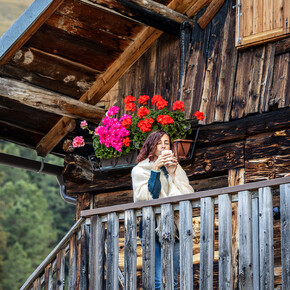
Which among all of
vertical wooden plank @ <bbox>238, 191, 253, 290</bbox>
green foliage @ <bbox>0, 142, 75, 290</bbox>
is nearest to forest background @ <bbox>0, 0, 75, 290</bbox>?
green foliage @ <bbox>0, 142, 75, 290</bbox>

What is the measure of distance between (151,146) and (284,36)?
2162mm

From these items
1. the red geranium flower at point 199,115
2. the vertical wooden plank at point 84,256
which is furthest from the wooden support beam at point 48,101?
the vertical wooden plank at point 84,256

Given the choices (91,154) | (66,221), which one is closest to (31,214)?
(66,221)

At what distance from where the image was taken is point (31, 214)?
32.5m

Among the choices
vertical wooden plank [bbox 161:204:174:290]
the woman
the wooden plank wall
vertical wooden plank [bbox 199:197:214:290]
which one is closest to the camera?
vertical wooden plank [bbox 199:197:214:290]

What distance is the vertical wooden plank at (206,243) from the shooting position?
5594 millimetres

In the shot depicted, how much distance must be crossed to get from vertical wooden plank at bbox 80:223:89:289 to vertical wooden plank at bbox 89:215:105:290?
112 mm

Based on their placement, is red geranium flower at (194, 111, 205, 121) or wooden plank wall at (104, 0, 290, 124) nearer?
wooden plank wall at (104, 0, 290, 124)

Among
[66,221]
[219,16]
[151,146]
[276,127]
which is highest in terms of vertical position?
[66,221]

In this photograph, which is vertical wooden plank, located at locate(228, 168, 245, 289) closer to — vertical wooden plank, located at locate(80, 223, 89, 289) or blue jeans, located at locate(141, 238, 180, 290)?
blue jeans, located at locate(141, 238, 180, 290)

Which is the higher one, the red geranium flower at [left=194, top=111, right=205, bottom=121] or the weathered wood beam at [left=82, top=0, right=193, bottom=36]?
the weathered wood beam at [left=82, top=0, right=193, bottom=36]

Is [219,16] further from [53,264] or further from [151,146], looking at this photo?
[53,264]

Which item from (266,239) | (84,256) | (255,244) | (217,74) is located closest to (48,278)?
(84,256)

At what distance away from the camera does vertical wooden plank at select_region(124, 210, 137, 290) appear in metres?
6.16
